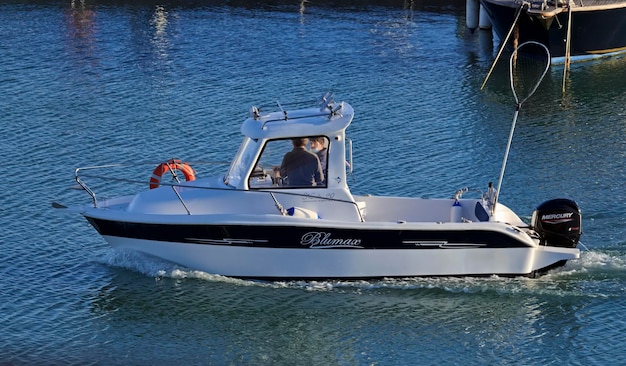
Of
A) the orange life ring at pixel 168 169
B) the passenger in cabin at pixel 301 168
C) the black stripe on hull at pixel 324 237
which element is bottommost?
the black stripe on hull at pixel 324 237

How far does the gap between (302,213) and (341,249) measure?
0.87 meters

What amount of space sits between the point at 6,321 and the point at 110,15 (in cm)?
2861

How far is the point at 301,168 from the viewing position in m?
19.5

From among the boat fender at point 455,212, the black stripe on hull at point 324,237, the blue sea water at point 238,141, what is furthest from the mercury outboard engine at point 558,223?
the boat fender at point 455,212

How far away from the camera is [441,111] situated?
108 feet

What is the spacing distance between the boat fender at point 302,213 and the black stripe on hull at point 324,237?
323 mm

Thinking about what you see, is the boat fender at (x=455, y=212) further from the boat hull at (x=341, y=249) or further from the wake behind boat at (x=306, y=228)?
the boat hull at (x=341, y=249)

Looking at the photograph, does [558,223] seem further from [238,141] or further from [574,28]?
[574,28]

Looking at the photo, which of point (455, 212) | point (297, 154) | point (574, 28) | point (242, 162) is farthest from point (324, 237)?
point (574, 28)

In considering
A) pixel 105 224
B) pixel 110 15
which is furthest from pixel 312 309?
pixel 110 15

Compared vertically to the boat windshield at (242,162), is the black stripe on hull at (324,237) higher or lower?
lower

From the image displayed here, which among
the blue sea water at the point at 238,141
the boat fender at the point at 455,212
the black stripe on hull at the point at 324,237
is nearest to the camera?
the blue sea water at the point at 238,141

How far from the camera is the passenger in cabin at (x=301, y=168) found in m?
19.5

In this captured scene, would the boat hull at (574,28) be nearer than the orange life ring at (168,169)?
No
